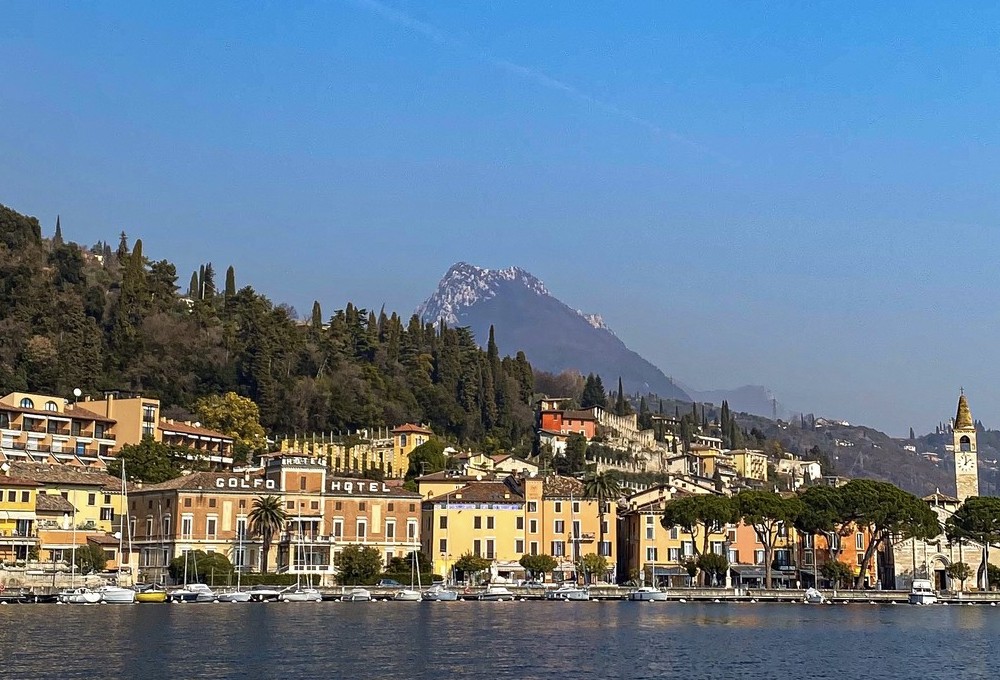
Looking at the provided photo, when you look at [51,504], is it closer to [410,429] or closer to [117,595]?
[117,595]

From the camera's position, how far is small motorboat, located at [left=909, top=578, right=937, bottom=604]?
98188mm

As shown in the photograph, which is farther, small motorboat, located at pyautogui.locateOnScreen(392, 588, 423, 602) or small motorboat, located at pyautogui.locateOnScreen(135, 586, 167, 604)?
small motorboat, located at pyautogui.locateOnScreen(392, 588, 423, 602)

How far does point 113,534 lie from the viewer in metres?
98.4

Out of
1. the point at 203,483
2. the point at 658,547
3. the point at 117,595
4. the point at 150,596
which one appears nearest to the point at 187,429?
the point at 203,483

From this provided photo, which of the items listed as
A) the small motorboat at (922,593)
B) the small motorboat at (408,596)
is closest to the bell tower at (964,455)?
the small motorboat at (922,593)

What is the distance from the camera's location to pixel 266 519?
96.8 metres

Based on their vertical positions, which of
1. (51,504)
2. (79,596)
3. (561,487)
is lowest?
(79,596)

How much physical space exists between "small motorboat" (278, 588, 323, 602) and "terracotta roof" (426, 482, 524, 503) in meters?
15.8

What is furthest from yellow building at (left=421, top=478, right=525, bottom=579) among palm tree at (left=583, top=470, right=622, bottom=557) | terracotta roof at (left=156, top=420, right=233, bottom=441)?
terracotta roof at (left=156, top=420, right=233, bottom=441)

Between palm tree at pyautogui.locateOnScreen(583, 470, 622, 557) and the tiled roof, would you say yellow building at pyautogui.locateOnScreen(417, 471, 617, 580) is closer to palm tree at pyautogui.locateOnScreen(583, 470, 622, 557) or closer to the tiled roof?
palm tree at pyautogui.locateOnScreen(583, 470, 622, 557)

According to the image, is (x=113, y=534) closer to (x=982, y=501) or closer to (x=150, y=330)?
(x=150, y=330)

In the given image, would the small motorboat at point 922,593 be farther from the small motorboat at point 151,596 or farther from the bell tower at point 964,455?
the small motorboat at point 151,596

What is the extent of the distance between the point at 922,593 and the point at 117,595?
171 ft

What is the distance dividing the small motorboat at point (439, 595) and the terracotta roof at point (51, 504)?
2397 centimetres
